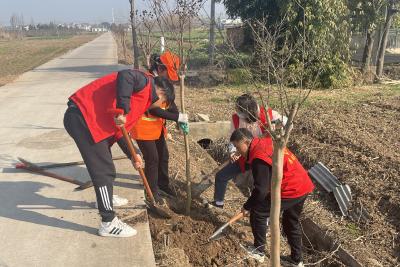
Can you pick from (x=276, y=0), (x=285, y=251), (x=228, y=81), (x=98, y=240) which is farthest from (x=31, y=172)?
(x=276, y=0)

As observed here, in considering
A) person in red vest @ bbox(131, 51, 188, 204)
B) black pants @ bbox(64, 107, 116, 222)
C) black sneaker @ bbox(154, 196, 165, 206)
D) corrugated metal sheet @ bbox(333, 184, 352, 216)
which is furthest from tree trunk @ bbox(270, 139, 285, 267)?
corrugated metal sheet @ bbox(333, 184, 352, 216)

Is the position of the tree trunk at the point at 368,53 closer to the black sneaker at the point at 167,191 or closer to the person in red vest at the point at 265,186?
the black sneaker at the point at 167,191

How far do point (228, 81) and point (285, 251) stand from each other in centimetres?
810

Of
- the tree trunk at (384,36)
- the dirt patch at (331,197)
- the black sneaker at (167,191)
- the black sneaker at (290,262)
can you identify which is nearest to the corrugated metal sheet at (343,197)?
the dirt patch at (331,197)

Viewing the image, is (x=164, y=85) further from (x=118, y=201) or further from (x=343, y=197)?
(x=343, y=197)

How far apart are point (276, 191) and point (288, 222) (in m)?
1.42

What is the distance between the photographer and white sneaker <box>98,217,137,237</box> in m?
3.37

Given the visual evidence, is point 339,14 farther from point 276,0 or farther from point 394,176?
point 394,176

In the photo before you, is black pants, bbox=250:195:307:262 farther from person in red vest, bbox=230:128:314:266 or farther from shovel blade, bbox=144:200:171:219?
shovel blade, bbox=144:200:171:219

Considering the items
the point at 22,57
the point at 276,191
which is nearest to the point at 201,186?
the point at 276,191

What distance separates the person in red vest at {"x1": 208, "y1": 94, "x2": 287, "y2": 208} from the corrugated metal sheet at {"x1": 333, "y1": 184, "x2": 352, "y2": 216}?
133 centimetres

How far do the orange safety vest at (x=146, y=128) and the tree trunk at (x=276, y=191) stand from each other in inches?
74.1

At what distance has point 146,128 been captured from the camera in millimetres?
4117

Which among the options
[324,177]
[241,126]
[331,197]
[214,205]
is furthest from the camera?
[324,177]
